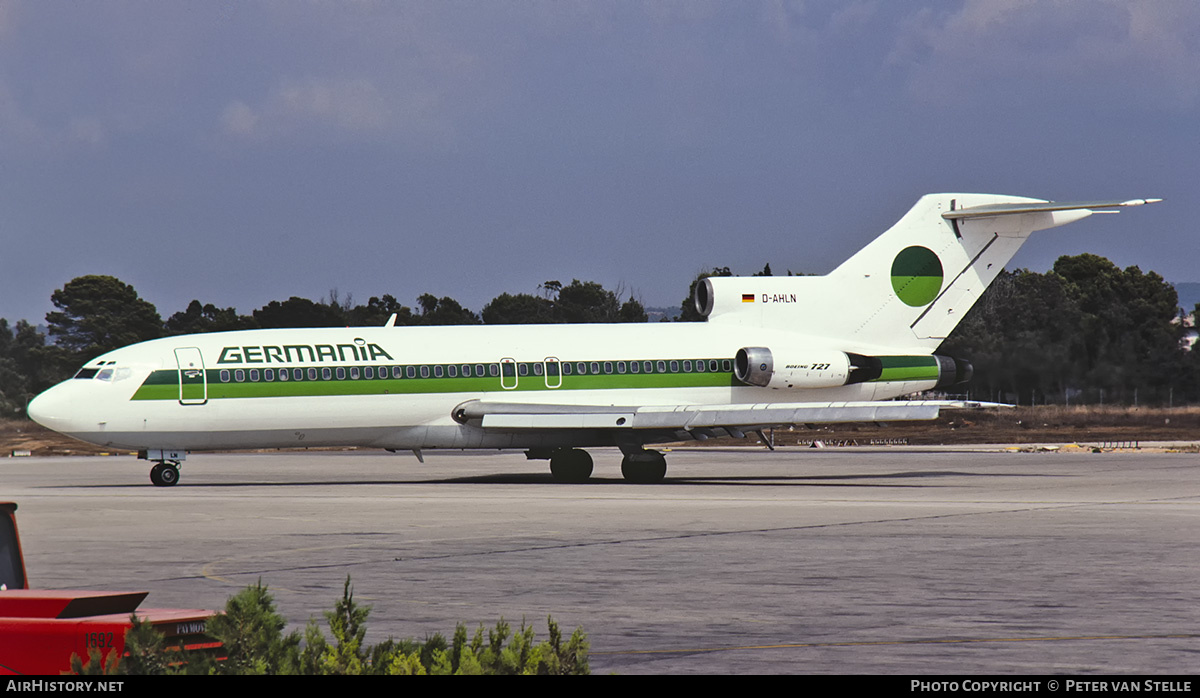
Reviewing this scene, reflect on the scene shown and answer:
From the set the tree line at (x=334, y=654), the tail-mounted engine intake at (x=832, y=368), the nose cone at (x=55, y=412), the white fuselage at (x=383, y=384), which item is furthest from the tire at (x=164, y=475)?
the tree line at (x=334, y=654)

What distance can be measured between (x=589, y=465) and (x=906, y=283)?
994cm

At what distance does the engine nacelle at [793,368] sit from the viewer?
1451 inches

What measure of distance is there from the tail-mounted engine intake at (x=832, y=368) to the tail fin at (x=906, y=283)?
0.68 metres

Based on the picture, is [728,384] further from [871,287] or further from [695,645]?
[695,645]

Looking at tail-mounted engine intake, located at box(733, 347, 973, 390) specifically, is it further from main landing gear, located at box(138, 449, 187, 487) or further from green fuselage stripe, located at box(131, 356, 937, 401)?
main landing gear, located at box(138, 449, 187, 487)

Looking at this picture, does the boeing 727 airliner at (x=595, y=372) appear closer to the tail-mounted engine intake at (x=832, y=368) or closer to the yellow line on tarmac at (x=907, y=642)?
the tail-mounted engine intake at (x=832, y=368)

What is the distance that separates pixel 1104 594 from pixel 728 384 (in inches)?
907

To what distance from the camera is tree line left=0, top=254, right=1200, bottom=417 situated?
1951 inches

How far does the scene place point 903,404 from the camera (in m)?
32.9

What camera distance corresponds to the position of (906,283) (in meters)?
39.2

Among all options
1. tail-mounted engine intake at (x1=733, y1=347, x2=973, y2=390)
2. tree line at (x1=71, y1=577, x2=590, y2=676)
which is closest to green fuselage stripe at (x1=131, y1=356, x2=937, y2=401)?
tail-mounted engine intake at (x1=733, y1=347, x2=973, y2=390)

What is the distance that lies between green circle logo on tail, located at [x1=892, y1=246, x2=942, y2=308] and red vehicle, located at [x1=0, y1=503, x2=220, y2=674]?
110ft
